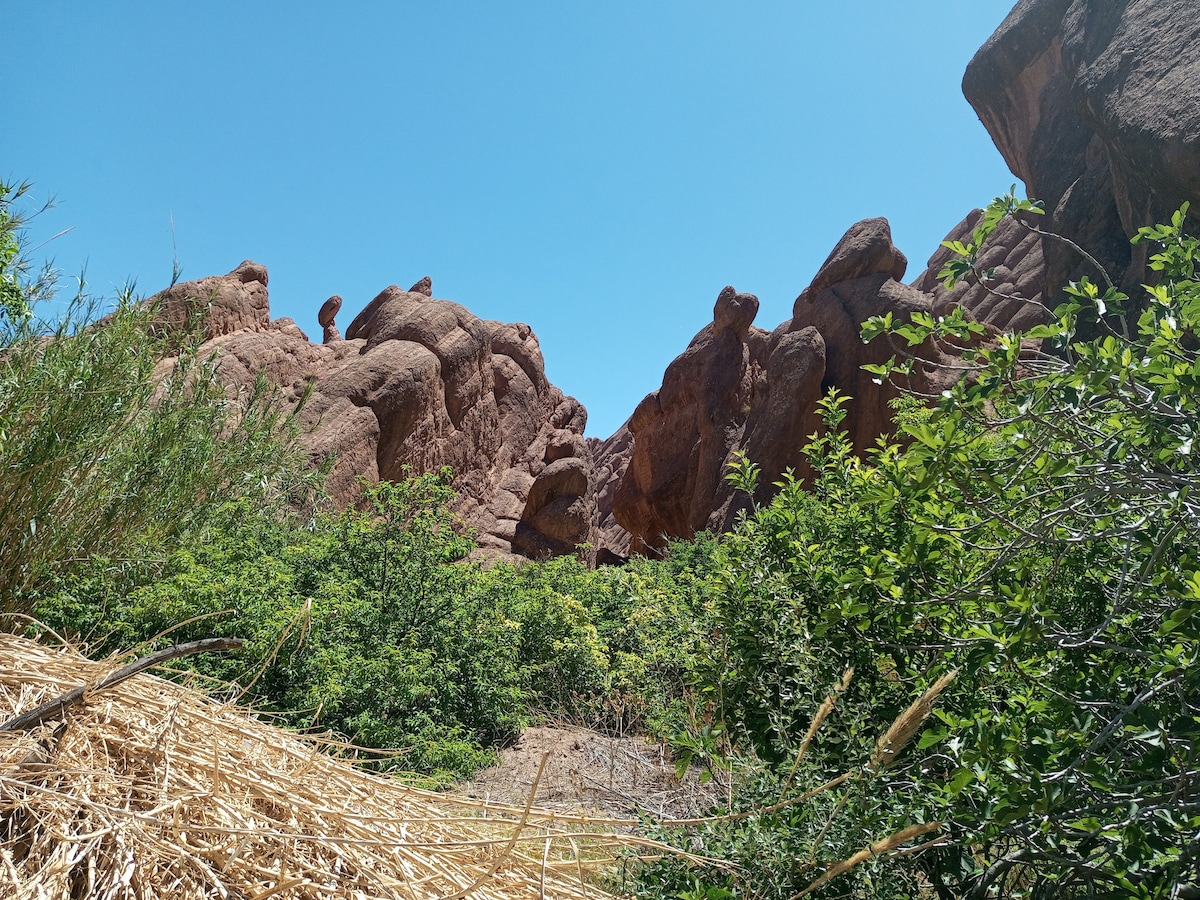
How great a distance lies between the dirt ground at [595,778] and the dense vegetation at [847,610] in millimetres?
274

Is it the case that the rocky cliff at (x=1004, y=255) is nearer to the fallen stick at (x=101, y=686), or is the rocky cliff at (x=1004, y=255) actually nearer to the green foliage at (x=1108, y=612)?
the green foliage at (x=1108, y=612)

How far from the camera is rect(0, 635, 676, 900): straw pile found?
949 mm

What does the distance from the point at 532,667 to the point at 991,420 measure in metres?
6.52

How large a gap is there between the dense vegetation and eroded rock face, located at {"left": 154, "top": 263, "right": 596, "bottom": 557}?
11707 mm

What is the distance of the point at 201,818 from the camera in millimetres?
1033

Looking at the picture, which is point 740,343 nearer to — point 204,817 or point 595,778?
point 595,778

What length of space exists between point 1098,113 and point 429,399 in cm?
1921

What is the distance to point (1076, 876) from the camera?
2115 millimetres

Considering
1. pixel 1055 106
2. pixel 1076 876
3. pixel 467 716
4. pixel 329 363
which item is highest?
pixel 1055 106

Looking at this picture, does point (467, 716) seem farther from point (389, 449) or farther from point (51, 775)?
point (389, 449)

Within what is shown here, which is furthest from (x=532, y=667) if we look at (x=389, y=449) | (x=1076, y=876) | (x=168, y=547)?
(x=389, y=449)

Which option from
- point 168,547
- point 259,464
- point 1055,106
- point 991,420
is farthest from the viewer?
point 1055,106

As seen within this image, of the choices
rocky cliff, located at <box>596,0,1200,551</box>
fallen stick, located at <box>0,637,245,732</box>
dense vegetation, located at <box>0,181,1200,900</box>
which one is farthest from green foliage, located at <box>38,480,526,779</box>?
rocky cliff, located at <box>596,0,1200,551</box>

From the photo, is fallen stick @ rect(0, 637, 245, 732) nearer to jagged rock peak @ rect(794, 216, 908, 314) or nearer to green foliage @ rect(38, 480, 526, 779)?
green foliage @ rect(38, 480, 526, 779)
